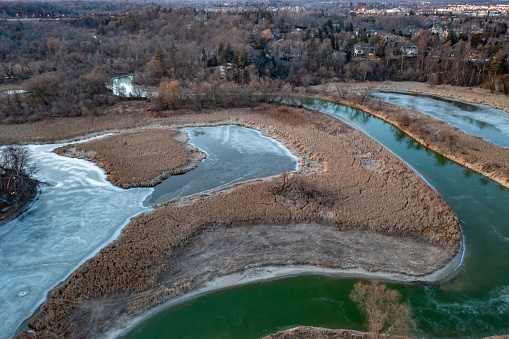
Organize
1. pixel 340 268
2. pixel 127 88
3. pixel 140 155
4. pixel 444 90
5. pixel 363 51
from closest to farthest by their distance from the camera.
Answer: pixel 340 268 < pixel 140 155 < pixel 444 90 < pixel 127 88 < pixel 363 51

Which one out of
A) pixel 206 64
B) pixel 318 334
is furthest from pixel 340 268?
pixel 206 64

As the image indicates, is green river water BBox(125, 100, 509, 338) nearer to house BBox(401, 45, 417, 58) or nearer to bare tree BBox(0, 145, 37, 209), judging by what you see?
bare tree BBox(0, 145, 37, 209)

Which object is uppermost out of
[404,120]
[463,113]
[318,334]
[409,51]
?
[409,51]

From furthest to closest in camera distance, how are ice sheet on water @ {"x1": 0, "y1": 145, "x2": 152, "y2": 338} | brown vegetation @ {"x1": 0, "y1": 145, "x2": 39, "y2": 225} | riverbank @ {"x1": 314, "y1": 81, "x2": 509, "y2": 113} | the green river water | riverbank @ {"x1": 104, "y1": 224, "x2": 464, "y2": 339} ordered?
riverbank @ {"x1": 314, "y1": 81, "x2": 509, "y2": 113}, brown vegetation @ {"x1": 0, "y1": 145, "x2": 39, "y2": 225}, riverbank @ {"x1": 104, "y1": 224, "x2": 464, "y2": 339}, ice sheet on water @ {"x1": 0, "y1": 145, "x2": 152, "y2": 338}, the green river water

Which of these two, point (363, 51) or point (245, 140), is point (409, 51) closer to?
point (363, 51)

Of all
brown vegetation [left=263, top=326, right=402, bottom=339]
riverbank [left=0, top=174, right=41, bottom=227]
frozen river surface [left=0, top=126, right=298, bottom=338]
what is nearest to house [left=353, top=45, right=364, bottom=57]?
frozen river surface [left=0, top=126, right=298, bottom=338]

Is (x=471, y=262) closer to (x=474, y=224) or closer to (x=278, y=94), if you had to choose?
(x=474, y=224)

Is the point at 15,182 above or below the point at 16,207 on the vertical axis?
above
